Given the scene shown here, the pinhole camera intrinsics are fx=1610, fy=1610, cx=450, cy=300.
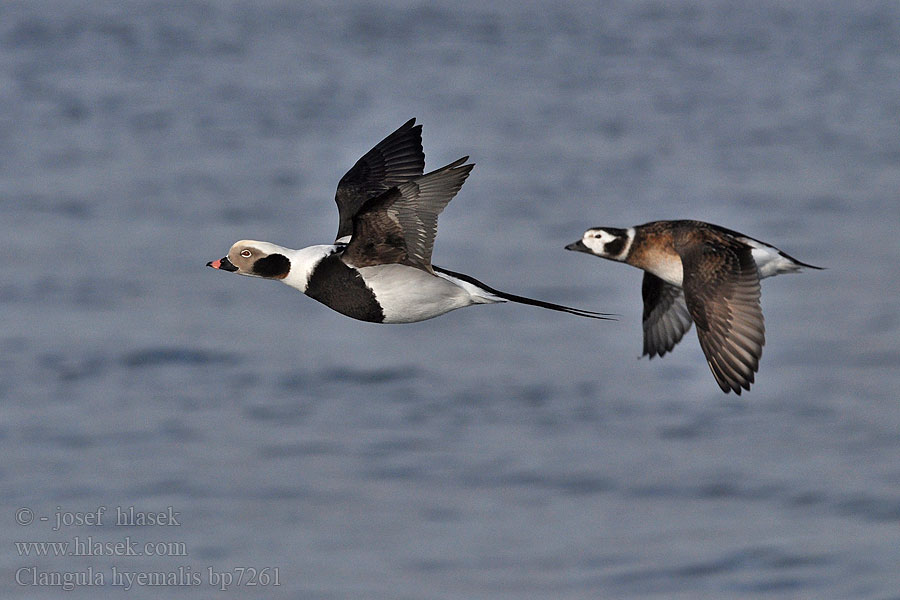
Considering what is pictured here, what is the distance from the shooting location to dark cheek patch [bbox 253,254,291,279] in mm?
6867

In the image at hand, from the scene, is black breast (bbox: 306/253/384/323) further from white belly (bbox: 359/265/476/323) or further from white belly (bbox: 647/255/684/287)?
white belly (bbox: 647/255/684/287)

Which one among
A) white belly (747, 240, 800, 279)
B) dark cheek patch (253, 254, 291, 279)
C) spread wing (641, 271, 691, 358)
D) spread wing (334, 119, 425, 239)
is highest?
spread wing (334, 119, 425, 239)

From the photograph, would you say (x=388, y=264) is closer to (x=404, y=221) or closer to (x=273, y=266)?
(x=404, y=221)

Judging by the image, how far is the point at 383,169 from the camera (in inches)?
319

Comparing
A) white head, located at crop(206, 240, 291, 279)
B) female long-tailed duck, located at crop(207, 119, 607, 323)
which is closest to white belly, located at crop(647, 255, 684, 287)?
female long-tailed duck, located at crop(207, 119, 607, 323)

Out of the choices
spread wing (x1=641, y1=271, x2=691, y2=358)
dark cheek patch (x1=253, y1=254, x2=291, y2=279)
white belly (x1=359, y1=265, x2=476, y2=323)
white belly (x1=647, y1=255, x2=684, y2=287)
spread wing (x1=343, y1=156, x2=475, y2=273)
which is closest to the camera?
spread wing (x1=343, y1=156, x2=475, y2=273)

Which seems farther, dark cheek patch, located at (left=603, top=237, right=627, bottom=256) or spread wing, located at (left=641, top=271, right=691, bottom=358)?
spread wing, located at (left=641, top=271, right=691, bottom=358)

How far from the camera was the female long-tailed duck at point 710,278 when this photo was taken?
23.3 ft

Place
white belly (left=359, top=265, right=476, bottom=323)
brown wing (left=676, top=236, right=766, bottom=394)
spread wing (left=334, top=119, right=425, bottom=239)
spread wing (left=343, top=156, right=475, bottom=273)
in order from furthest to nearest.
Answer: spread wing (left=334, top=119, right=425, bottom=239), brown wing (left=676, top=236, right=766, bottom=394), white belly (left=359, top=265, right=476, bottom=323), spread wing (left=343, top=156, right=475, bottom=273)

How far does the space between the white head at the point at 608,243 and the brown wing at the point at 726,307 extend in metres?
0.49

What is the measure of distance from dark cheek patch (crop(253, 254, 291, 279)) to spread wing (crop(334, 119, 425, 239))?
0.91m

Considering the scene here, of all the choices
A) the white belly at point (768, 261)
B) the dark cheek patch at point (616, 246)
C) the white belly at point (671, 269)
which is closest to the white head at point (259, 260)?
the dark cheek patch at point (616, 246)

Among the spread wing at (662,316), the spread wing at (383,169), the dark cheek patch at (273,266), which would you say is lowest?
the spread wing at (662,316)

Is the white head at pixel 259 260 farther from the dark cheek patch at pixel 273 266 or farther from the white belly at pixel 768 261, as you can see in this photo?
the white belly at pixel 768 261
